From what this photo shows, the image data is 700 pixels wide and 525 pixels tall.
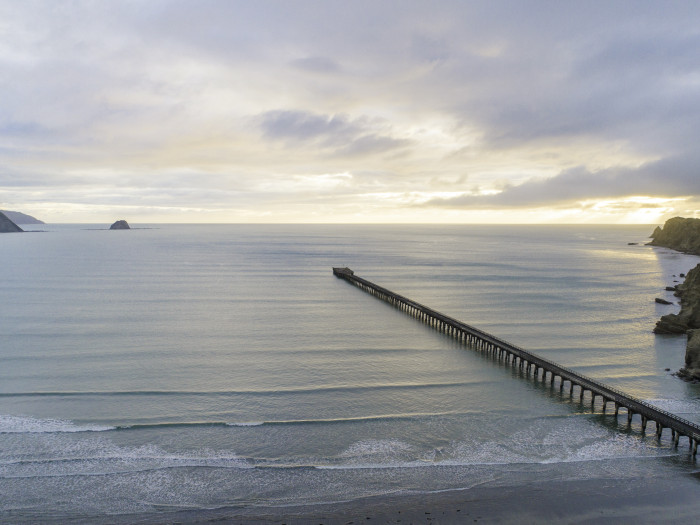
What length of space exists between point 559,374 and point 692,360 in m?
12.6

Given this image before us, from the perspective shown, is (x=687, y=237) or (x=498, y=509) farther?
(x=687, y=237)

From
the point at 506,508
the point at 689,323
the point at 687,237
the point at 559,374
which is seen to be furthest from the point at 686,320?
the point at 687,237

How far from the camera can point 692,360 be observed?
3900cm

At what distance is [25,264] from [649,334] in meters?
134

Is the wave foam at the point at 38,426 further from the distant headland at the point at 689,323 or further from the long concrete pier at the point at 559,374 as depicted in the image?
the distant headland at the point at 689,323

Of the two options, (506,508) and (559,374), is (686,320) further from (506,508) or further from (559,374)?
(506,508)

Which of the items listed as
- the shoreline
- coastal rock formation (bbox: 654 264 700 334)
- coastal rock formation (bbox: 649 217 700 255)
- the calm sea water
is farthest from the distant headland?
coastal rock formation (bbox: 649 217 700 255)

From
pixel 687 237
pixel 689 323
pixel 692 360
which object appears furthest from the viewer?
pixel 687 237

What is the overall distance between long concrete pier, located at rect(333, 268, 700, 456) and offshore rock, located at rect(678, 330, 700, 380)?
26.6 feet

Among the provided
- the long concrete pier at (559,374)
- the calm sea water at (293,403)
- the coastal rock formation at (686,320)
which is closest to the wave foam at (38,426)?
the calm sea water at (293,403)

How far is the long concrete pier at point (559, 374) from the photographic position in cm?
2753

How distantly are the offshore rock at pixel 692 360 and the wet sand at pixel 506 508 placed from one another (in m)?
18.5

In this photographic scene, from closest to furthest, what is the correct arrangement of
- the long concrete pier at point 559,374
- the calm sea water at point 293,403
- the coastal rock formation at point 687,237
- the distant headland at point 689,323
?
1. the calm sea water at point 293,403
2. the long concrete pier at point 559,374
3. the distant headland at point 689,323
4. the coastal rock formation at point 687,237

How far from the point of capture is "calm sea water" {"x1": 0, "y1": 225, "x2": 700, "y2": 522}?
23109 millimetres
